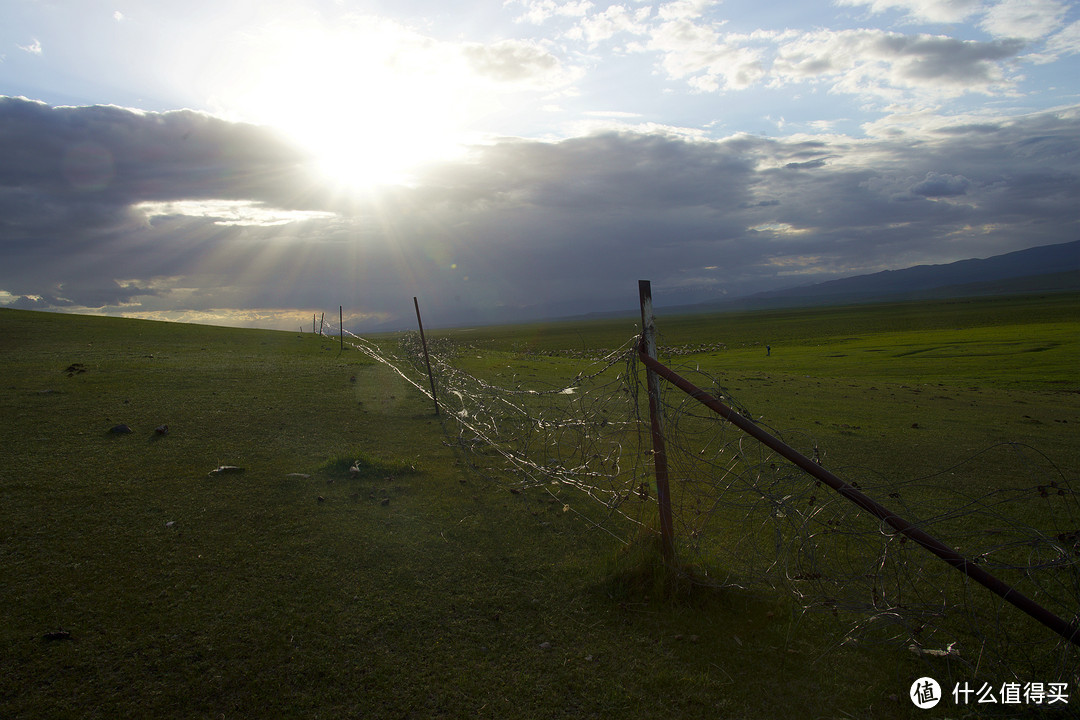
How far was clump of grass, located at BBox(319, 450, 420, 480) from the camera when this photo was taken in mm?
7926

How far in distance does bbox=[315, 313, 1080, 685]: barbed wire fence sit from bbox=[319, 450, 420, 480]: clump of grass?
4.19 feet

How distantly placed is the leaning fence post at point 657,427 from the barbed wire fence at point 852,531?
0.39 feet

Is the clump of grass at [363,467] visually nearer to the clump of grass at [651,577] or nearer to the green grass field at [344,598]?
the green grass field at [344,598]

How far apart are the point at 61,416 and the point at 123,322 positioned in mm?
24539

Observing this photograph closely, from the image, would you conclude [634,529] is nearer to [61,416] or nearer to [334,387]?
[61,416]

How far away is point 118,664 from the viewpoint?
382 cm

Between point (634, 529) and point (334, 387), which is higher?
point (334, 387)

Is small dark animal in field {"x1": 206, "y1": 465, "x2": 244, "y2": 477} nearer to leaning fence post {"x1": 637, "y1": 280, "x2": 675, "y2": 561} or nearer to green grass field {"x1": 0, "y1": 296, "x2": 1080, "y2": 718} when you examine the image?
green grass field {"x1": 0, "y1": 296, "x2": 1080, "y2": 718}

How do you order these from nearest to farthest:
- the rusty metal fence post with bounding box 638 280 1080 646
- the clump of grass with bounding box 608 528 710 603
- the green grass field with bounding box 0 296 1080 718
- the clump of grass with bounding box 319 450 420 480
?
the rusty metal fence post with bounding box 638 280 1080 646, the green grass field with bounding box 0 296 1080 718, the clump of grass with bounding box 608 528 710 603, the clump of grass with bounding box 319 450 420 480

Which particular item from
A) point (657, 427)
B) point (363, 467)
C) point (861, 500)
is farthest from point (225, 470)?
point (861, 500)

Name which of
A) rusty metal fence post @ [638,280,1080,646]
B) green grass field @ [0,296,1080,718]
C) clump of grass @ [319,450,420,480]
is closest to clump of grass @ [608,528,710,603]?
green grass field @ [0,296,1080,718]

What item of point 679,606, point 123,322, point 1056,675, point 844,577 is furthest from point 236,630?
point 123,322

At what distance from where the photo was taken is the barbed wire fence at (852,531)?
4273mm

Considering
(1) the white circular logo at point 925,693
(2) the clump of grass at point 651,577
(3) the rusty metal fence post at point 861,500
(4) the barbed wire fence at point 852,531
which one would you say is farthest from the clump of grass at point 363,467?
(1) the white circular logo at point 925,693
